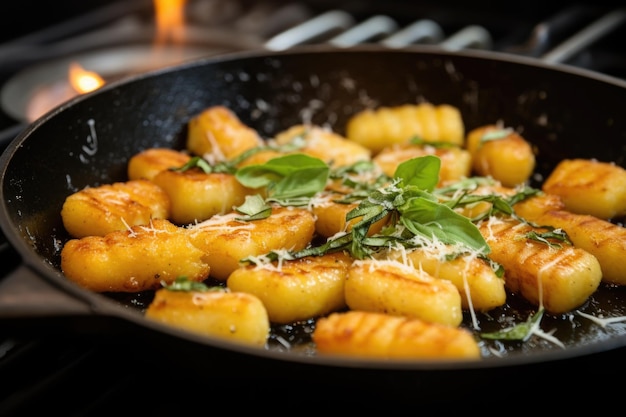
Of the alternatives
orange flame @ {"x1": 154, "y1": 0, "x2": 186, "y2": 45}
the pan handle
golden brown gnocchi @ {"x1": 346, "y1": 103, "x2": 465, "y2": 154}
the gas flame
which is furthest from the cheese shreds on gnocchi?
orange flame @ {"x1": 154, "y1": 0, "x2": 186, "y2": 45}

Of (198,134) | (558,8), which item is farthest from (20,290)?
(558,8)

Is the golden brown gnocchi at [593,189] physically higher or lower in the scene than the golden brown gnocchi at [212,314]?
lower

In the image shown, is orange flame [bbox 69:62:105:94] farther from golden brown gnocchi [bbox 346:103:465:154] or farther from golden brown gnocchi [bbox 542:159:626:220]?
golden brown gnocchi [bbox 542:159:626:220]

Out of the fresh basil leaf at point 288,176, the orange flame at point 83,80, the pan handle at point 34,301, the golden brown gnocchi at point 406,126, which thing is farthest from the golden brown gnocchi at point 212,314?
the orange flame at point 83,80

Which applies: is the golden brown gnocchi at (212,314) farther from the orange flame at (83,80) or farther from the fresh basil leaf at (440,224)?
the orange flame at (83,80)

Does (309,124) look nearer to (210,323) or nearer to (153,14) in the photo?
(210,323)

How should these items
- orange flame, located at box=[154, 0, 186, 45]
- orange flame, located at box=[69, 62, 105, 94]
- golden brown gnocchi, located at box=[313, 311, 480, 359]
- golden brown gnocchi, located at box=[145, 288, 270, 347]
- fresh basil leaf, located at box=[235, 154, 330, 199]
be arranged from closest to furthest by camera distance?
golden brown gnocchi, located at box=[313, 311, 480, 359] → golden brown gnocchi, located at box=[145, 288, 270, 347] → fresh basil leaf, located at box=[235, 154, 330, 199] → orange flame, located at box=[69, 62, 105, 94] → orange flame, located at box=[154, 0, 186, 45]
